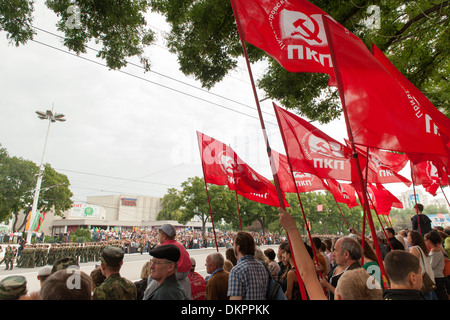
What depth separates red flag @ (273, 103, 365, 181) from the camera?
4.48 meters

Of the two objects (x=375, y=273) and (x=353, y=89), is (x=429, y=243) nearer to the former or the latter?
(x=375, y=273)

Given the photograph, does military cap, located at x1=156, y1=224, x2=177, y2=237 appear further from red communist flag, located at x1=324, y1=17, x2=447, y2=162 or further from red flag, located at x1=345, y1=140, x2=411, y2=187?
red flag, located at x1=345, y1=140, x2=411, y2=187

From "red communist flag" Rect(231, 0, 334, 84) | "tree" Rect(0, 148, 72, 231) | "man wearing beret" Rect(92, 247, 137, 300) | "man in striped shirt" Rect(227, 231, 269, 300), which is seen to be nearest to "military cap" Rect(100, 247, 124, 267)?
"man wearing beret" Rect(92, 247, 137, 300)

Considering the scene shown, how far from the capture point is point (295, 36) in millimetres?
3297

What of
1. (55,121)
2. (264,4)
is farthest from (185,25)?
(55,121)

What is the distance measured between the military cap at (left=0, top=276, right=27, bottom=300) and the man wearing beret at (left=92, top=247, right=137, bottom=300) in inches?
20.9

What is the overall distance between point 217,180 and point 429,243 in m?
4.33

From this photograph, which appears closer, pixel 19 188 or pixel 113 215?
pixel 19 188

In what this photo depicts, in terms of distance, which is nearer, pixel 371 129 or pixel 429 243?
pixel 371 129

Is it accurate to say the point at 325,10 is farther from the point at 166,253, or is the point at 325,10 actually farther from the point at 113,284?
the point at 113,284

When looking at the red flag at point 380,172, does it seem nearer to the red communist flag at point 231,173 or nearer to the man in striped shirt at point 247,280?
the red communist flag at point 231,173

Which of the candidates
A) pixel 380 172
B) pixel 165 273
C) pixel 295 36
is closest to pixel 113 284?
pixel 165 273

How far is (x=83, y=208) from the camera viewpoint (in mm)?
58719

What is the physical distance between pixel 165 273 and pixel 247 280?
85 centimetres
